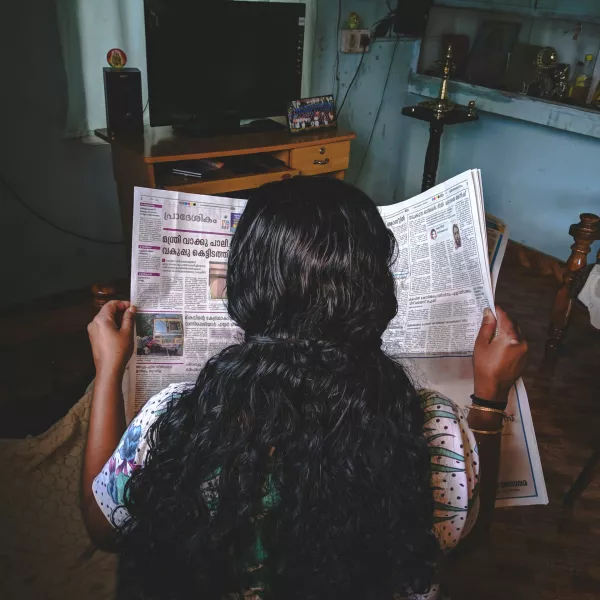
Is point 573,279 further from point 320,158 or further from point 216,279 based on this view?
point 216,279

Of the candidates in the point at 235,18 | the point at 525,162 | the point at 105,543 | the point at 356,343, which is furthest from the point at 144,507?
the point at 525,162

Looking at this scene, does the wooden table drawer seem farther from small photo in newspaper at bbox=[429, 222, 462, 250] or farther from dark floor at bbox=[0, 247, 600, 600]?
small photo in newspaper at bbox=[429, 222, 462, 250]

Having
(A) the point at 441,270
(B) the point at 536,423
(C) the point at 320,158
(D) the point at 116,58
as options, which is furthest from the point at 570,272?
(D) the point at 116,58

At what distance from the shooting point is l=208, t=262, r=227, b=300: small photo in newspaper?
2.71ft

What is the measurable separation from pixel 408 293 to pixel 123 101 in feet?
5.41

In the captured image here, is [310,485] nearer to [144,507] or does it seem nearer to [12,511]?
[144,507]

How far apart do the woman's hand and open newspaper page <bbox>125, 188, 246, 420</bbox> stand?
3 centimetres

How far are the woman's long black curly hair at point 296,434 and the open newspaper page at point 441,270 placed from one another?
0.31 m

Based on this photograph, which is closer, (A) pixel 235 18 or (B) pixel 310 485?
(B) pixel 310 485

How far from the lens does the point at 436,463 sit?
61 cm

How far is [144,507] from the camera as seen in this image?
0.57m

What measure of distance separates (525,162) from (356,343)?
2.66 m

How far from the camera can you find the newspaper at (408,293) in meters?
0.79

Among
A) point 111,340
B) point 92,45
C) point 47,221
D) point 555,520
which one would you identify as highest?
point 92,45
